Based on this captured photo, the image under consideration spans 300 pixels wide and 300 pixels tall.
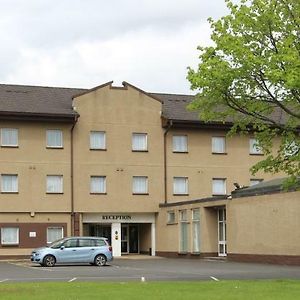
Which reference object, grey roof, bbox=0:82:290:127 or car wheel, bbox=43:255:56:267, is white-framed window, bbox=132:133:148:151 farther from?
car wheel, bbox=43:255:56:267

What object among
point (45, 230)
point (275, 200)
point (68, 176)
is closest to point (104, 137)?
point (68, 176)

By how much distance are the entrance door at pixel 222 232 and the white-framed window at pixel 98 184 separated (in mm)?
8805

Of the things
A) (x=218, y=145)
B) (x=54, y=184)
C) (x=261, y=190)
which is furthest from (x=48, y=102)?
(x=261, y=190)

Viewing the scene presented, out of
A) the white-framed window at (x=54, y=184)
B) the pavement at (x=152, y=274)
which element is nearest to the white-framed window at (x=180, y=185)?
the white-framed window at (x=54, y=184)

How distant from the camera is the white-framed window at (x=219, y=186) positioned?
169 ft

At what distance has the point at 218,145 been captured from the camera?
2039 inches

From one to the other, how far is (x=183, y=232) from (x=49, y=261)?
12358 mm

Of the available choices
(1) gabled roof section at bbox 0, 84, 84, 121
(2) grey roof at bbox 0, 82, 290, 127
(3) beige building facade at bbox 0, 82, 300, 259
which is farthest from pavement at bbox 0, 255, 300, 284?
(2) grey roof at bbox 0, 82, 290, 127

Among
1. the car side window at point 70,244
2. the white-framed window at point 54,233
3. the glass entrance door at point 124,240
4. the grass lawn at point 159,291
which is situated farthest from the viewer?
the glass entrance door at point 124,240

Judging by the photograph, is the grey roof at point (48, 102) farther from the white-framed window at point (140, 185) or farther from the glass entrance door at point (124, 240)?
the glass entrance door at point (124, 240)

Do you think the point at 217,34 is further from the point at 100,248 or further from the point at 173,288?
the point at 100,248

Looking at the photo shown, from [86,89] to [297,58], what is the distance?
3097 cm

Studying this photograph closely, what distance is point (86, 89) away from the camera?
51.7m

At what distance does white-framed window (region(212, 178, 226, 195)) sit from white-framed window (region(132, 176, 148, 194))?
4.88 m
